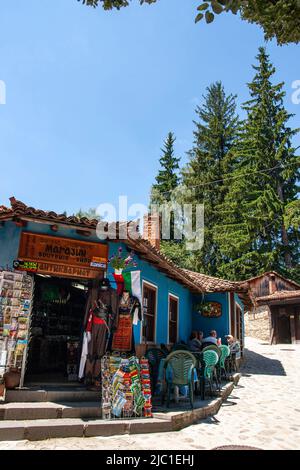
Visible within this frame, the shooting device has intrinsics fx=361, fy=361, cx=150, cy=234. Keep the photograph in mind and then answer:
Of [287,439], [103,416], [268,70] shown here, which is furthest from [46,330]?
[268,70]

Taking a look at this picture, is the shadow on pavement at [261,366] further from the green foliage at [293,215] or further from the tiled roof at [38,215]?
the green foliage at [293,215]

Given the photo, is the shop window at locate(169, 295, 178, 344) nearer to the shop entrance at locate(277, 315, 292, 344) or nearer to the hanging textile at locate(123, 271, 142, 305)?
the hanging textile at locate(123, 271, 142, 305)

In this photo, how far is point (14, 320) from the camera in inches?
252

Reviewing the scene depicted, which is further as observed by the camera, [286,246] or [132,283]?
[286,246]

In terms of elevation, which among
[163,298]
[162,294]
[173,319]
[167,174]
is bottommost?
[173,319]

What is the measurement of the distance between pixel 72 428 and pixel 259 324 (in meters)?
24.4

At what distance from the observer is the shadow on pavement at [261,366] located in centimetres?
1323

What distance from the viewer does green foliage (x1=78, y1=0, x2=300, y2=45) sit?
3.17m

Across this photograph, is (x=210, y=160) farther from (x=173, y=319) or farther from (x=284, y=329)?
(x=173, y=319)

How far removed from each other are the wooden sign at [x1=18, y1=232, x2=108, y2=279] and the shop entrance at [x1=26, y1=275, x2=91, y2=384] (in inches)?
55.3

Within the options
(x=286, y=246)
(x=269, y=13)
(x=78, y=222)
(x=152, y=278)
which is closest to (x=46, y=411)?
(x=78, y=222)

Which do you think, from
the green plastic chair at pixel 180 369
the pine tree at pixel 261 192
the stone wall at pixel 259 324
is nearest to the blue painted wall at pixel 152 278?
the green plastic chair at pixel 180 369

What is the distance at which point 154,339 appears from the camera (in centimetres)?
945

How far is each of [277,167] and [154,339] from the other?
24736 millimetres
